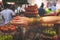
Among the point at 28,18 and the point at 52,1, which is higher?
the point at 52,1

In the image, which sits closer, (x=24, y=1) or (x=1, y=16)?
(x=24, y=1)

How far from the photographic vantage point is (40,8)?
10.6 ft

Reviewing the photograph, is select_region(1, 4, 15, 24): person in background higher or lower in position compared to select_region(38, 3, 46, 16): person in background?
lower

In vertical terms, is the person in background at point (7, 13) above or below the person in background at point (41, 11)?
below

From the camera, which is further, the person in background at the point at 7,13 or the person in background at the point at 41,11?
the person in background at the point at 7,13

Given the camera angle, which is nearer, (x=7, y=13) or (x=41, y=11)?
(x=41, y=11)

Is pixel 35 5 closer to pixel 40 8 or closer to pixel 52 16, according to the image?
pixel 40 8

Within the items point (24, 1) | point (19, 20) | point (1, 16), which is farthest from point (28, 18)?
point (1, 16)

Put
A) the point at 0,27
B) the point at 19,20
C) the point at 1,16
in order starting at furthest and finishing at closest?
1. the point at 1,16
2. the point at 0,27
3. the point at 19,20

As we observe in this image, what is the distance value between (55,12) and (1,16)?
1.15 meters

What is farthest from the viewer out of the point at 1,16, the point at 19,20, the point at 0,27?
the point at 1,16

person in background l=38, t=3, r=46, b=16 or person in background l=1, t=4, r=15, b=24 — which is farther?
person in background l=1, t=4, r=15, b=24

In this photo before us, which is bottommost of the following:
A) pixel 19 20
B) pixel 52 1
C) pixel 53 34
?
pixel 53 34

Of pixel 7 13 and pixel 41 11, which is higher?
pixel 41 11
